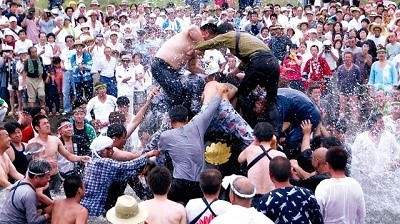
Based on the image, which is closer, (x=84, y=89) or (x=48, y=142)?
(x=48, y=142)

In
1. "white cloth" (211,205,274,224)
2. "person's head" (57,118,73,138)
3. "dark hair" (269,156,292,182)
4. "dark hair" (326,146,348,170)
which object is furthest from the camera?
"person's head" (57,118,73,138)

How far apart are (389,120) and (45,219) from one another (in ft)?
19.8

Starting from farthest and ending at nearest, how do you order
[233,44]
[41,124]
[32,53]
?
[32,53] < [41,124] < [233,44]

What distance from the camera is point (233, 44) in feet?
25.7

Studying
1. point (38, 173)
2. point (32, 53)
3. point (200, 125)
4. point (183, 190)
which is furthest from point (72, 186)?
point (32, 53)

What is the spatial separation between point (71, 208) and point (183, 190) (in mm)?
1405

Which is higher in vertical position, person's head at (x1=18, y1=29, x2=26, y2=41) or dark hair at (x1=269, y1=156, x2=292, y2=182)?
dark hair at (x1=269, y1=156, x2=292, y2=182)

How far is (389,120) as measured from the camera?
1058 centimetres

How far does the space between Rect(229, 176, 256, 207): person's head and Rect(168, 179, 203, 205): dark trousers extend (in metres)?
1.78

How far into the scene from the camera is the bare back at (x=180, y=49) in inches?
318

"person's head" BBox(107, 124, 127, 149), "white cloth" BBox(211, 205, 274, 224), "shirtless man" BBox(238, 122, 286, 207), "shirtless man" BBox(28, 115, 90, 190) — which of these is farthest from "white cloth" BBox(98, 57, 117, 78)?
"white cloth" BBox(211, 205, 274, 224)

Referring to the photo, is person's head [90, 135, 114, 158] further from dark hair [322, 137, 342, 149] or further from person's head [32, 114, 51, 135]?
dark hair [322, 137, 342, 149]

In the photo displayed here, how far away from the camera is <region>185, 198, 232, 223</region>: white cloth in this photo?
19.0 ft

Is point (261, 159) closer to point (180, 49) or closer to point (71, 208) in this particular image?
point (71, 208)
